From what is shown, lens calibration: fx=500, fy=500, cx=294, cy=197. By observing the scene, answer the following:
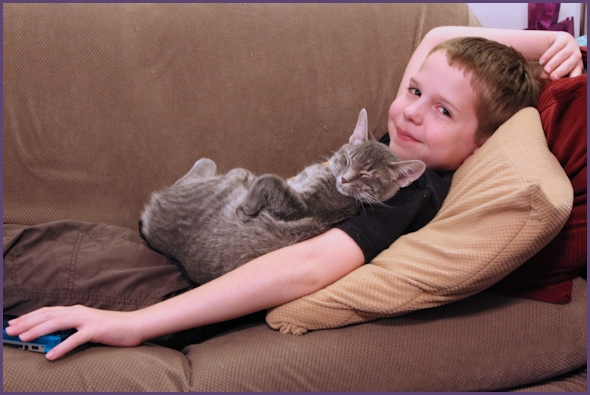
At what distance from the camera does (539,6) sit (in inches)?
106

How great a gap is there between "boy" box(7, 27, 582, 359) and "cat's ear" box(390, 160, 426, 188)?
0.19 ft

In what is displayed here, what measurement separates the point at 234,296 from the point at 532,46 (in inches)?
54.8

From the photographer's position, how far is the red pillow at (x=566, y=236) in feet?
4.25

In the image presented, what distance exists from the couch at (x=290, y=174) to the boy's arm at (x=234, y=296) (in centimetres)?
4

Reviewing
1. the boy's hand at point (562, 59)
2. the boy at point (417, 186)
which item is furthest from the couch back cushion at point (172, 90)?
the boy's hand at point (562, 59)

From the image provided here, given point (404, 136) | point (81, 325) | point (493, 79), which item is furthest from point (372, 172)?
point (81, 325)

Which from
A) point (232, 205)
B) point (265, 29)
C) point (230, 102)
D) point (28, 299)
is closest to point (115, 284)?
point (28, 299)

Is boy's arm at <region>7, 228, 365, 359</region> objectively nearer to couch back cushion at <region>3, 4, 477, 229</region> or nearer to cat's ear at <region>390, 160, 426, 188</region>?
cat's ear at <region>390, 160, 426, 188</region>

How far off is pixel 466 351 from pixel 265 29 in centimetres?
138

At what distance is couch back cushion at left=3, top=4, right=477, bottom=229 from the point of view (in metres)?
1.83

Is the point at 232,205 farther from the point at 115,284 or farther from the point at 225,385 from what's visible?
the point at 225,385

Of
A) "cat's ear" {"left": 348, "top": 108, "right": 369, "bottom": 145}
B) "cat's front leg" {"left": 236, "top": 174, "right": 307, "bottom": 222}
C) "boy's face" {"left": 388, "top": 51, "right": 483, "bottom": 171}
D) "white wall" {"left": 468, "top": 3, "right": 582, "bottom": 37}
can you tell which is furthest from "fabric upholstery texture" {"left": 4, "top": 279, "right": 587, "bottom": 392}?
"white wall" {"left": 468, "top": 3, "right": 582, "bottom": 37}

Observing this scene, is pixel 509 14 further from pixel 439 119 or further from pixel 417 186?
pixel 417 186

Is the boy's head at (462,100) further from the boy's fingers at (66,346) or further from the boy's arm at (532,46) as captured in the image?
the boy's fingers at (66,346)
